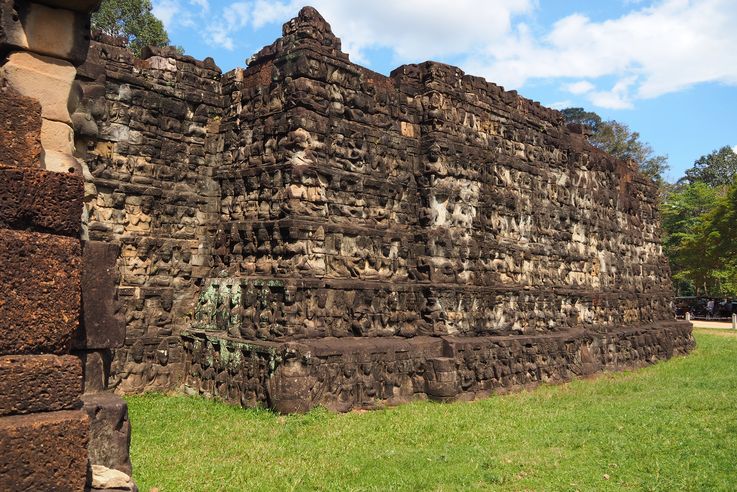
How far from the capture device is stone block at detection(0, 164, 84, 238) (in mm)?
3111

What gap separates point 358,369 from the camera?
9.01 metres

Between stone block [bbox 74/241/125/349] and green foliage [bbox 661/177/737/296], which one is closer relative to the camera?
stone block [bbox 74/241/125/349]

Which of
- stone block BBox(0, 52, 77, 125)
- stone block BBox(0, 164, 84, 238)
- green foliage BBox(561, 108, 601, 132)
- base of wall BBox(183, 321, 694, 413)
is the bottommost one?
base of wall BBox(183, 321, 694, 413)

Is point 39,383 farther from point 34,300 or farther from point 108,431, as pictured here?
point 108,431

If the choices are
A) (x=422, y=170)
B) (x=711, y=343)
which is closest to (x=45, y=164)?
(x=422, y=170)

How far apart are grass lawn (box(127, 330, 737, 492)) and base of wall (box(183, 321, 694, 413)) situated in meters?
0.30

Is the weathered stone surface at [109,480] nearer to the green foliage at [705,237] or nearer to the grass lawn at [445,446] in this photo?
the grass lawn at [445,446]

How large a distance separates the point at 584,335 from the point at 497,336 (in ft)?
11.4

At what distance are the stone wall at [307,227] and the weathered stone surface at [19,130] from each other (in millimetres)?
4592

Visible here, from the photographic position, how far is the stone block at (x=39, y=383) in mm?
3008

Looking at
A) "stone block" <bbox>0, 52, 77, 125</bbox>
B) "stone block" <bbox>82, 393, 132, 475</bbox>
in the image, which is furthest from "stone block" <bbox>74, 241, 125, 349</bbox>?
"stone block" <bbox>0, 52, 77, 125</bbox>

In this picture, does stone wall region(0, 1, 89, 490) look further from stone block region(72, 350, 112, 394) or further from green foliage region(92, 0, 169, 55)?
green foliage region(92, 0, 169, 55)

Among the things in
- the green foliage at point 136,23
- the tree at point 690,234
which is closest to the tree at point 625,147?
the tree at point 690,234

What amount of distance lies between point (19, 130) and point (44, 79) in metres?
0.49
